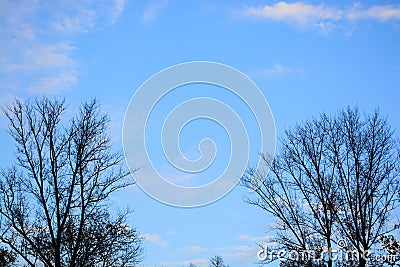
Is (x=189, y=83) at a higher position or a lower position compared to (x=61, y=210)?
higher

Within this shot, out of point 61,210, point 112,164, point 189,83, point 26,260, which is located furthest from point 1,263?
point 189,83

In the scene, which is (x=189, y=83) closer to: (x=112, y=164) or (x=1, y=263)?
(x=112, y=164)

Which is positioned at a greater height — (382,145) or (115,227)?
(382,145)

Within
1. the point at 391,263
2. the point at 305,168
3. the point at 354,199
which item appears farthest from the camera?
the point at 305,168

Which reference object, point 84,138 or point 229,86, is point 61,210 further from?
point 229,86

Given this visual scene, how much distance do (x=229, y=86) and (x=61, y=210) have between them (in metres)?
7.07

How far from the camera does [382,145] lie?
1933cm

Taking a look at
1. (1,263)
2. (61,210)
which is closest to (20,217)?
(61,210)

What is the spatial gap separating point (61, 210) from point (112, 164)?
2.40 metres

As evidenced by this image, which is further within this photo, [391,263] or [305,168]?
[305,168]

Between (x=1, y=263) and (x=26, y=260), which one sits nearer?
(x=26, y=260)

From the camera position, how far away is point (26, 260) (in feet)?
58.0

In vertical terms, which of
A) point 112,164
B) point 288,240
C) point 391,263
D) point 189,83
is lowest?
point 391,263

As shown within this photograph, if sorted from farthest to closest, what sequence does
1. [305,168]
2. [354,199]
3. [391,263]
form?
[305,168]
[354,199]
[391,263]
